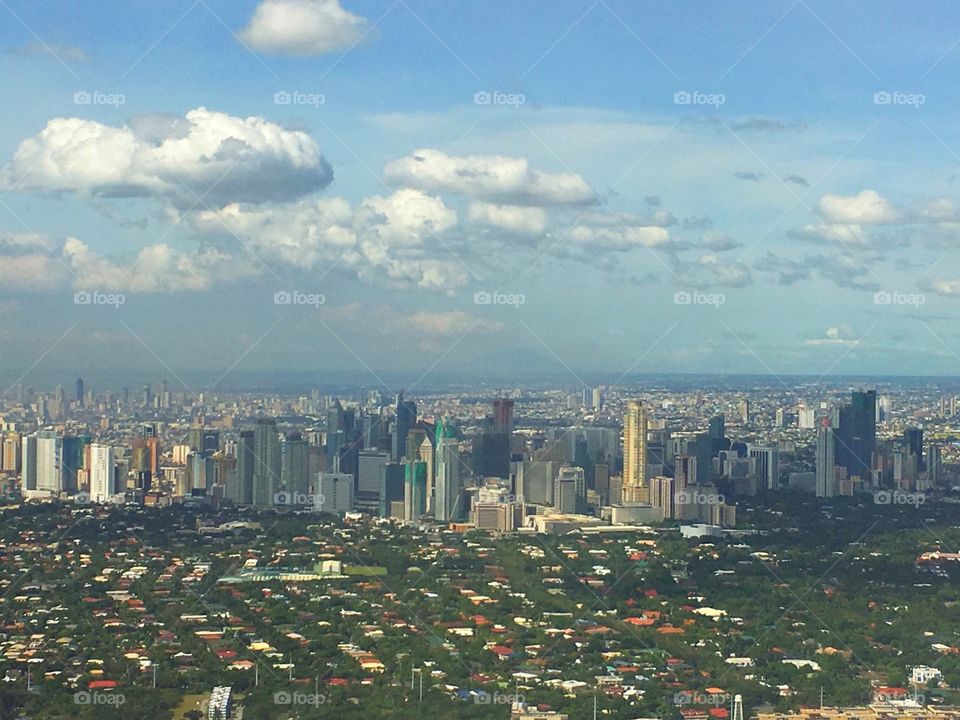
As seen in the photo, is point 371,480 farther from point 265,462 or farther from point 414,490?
point 265,462

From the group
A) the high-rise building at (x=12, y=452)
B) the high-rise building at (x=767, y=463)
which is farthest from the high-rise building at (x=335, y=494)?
the high-rise building at (x=767, y=463)

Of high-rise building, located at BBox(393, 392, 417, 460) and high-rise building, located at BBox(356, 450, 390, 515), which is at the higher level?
high-rise building, located at BBox(393, 392, 417, 460)

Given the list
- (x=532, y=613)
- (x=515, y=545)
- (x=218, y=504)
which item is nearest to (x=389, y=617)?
(x=532, y=613)

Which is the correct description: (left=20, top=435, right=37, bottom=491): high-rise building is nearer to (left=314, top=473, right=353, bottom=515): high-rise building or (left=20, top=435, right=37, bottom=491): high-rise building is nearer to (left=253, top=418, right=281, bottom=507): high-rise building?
(left=253, top=418, right=281, bottom=507): high-rise building

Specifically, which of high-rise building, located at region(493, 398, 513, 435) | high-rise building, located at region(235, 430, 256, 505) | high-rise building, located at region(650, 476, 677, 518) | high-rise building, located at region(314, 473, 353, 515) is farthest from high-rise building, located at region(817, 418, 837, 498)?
high-rise building, located at region(235, 430, 256, 505)

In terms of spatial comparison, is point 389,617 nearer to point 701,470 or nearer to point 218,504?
point 218,504

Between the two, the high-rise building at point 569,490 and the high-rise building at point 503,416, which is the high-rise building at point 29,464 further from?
the high-rise building at point 569,490
